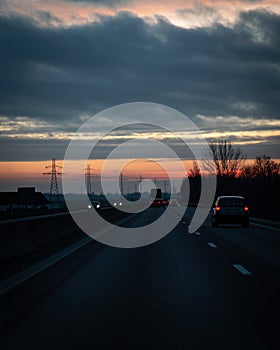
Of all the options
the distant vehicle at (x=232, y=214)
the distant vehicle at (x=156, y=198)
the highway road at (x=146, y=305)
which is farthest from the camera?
the distant vehicle at (x=156, y=198)

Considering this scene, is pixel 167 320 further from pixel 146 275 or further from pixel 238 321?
pixel 146 275

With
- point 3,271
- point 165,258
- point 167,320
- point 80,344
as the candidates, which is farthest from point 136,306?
point 165,258

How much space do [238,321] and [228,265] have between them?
23.0 ft

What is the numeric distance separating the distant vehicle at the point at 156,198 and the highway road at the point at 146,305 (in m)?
91.2

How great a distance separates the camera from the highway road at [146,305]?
299 inches

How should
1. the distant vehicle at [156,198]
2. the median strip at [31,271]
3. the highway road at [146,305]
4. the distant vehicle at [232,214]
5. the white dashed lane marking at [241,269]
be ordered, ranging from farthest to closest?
the distant vehicle at [156,198], the distant vehicle at [232,214], the white dashed lane marking at [241,269], the median strip at [31,271], the highway road at [146,305]

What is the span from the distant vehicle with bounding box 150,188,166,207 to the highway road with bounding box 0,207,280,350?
91152 millimetres

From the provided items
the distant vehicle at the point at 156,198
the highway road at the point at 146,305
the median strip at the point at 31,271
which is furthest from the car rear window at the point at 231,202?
the distant vehicle at the point at 156,198

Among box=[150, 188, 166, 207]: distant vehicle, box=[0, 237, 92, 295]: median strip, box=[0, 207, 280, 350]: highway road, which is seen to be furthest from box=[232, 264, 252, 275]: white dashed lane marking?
box=[150, 188, 166, 207]: distant vehicle

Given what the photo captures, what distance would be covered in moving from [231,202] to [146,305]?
2818 cm

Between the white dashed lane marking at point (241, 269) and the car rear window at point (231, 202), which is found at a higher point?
the car rear window at point (231, 202)

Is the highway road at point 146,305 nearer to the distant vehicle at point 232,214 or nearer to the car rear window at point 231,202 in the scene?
the distant vehicle at point 232,214

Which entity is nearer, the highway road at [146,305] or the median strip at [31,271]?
the highway road at [146,305]

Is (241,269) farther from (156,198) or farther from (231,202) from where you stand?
(156,198)
